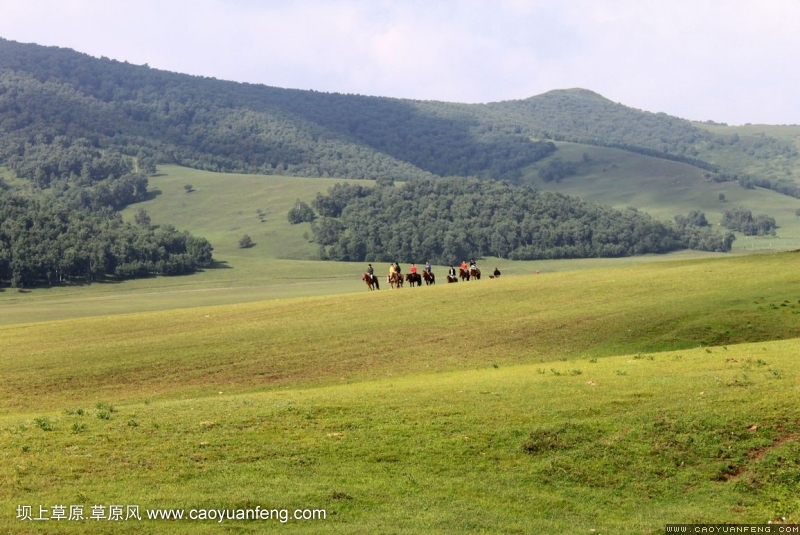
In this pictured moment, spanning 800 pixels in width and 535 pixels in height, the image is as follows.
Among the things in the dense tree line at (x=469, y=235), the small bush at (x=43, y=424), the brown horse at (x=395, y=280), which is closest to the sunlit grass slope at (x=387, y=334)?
the small bush at (x=43, y=424)

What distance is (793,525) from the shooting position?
15070mm

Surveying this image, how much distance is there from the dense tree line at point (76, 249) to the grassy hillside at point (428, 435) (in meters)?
94.6

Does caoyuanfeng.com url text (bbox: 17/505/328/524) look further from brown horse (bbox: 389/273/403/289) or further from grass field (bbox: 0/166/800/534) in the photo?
brown horse (bbox: 389/273/403/289)

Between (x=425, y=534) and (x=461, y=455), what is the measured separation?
373 centimetres

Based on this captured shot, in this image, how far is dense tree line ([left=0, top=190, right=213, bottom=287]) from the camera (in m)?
123

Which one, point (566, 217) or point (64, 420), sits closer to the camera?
point (64, 420)

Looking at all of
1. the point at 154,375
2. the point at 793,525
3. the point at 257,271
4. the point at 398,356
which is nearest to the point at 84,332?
the point at 154,375

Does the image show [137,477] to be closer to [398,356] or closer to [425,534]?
[425,534]

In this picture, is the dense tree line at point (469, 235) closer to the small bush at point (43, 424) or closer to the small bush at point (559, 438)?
the small bush at point (43, 424)

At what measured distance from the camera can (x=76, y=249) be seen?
12962cm

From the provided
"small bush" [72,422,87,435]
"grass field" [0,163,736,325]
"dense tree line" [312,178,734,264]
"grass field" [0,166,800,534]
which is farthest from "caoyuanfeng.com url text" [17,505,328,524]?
"dense tree line" [312,178,734,264]

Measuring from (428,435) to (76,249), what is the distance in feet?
392

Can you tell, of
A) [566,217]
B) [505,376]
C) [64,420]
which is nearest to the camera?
[64,420]

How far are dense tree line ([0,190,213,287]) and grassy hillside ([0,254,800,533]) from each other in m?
94.6
